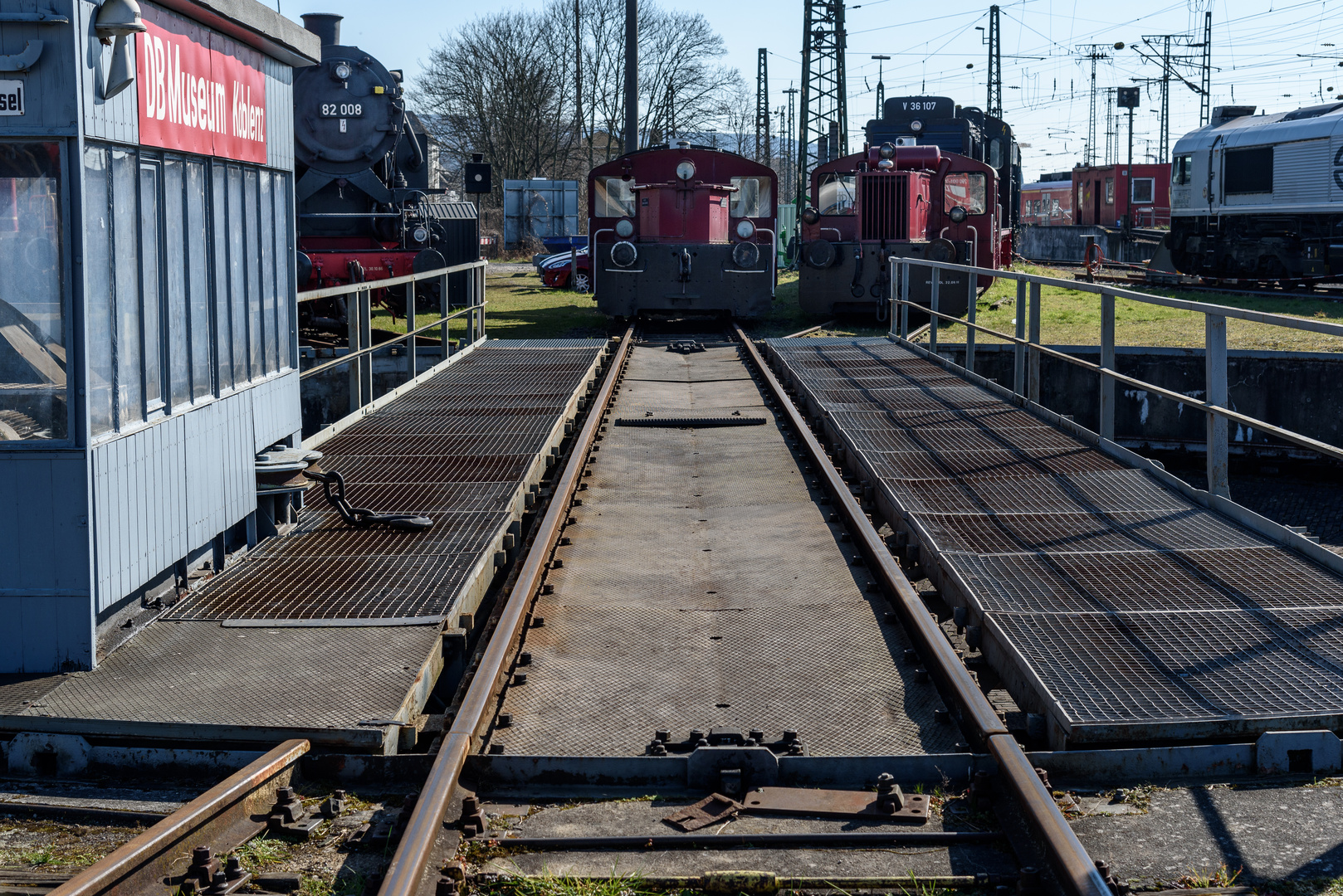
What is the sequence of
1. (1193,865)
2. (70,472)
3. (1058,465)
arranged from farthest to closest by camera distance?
(1058,465) → (70,472) → (1193,865)

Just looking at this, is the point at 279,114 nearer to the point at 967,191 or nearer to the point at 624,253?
the point at 624,253

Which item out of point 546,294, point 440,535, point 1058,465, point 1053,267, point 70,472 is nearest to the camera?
point 70,472

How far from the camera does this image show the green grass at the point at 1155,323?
17.4 m

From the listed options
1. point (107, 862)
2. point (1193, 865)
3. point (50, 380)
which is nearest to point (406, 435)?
point (50, 380)

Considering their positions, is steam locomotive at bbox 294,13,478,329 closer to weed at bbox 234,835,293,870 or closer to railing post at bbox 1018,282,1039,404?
railing post at bbox 1018,282,1039,404

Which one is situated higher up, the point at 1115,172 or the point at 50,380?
the point at 1115,172

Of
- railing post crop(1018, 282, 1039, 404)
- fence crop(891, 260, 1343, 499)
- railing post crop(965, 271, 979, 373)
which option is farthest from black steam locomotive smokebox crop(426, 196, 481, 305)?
railing post crop(1018, 282, 1039, 404)

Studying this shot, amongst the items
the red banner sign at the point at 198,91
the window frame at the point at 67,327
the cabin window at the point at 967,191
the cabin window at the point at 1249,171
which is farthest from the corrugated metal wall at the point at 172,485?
the cabin window at the point at 1249,171

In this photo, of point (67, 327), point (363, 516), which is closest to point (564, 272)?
point (363, 516)

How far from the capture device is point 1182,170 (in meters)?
31.5

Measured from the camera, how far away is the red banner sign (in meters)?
5.49

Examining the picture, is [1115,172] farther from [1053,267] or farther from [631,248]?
[631,248]

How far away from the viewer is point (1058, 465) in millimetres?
8750

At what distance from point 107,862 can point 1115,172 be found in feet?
163
